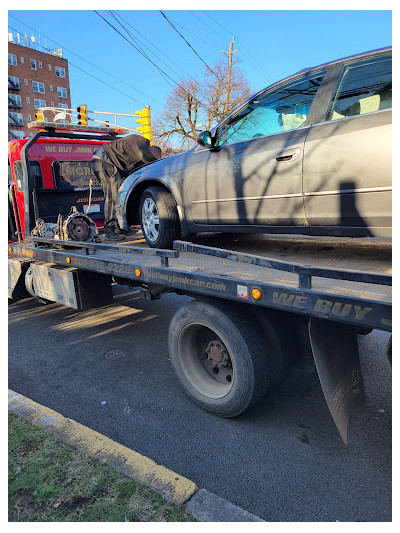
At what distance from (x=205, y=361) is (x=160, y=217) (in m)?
1.57

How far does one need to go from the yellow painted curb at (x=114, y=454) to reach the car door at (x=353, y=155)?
78.8 inches

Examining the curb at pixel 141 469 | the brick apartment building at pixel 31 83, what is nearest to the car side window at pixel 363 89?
the curb at pixel 141 469

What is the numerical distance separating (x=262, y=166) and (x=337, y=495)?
2.38 m

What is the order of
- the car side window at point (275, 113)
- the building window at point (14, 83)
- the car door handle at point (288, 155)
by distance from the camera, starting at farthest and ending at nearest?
1. the building window at point (14, 83)
2. the car side window at point (275, 113)
3. the car door handle at point (288, 155)

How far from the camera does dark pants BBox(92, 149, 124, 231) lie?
19.0 ft

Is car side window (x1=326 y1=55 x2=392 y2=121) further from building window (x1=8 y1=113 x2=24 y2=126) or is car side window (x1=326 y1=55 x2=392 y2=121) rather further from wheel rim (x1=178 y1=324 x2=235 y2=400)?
building window (x1=8 y1=113 x2=24 y2=126)

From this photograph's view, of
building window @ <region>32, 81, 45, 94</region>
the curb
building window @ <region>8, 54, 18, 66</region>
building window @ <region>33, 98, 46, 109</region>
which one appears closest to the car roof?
the curb

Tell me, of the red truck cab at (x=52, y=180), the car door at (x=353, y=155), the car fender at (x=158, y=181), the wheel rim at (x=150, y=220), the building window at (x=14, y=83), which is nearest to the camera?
the car door at (x=353, y=155)

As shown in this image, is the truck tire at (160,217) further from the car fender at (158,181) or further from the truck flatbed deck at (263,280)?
the truck flatbed deck at (263,280)

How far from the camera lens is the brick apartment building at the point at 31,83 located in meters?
51.8

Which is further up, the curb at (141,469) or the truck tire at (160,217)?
the truck tire at (160,217)

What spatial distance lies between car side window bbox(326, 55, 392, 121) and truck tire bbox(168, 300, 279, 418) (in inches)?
64.7

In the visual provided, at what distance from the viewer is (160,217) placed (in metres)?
4.08

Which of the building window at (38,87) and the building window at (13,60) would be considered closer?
the building window at (13,60)
